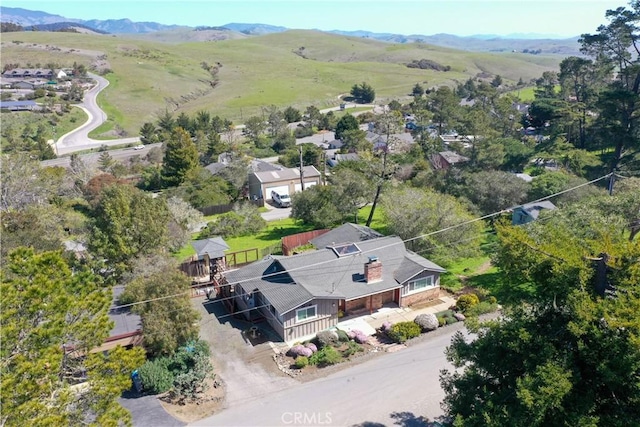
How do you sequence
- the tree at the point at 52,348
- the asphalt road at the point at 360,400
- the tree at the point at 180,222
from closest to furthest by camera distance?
the tree at the point at 52,348, the asphalt road at the point at 360,400, the tree at the point at 180,222

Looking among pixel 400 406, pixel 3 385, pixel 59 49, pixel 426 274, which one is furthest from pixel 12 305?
pixel 59 49

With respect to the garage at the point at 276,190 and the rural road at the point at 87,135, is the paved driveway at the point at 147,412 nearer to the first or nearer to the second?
the garage at the point at 276,190

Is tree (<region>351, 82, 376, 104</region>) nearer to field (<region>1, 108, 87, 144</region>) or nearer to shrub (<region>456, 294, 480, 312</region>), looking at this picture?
field (<region>1, 108, 87, 144</region>)

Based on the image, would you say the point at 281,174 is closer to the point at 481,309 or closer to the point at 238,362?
the point at 481,309

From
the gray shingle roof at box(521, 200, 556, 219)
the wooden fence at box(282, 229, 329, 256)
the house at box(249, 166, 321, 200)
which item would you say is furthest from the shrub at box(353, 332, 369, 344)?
the house at box(249, 166, 321, 200)

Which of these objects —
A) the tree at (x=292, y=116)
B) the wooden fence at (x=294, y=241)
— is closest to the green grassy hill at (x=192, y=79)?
the tree at (x=292, y=116)
